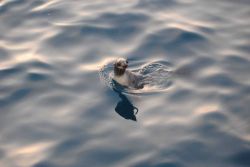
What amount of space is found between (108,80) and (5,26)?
12.5 ft

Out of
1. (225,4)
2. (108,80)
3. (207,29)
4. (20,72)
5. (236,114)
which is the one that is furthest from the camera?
(225,4)

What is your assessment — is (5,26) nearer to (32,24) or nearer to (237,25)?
(32,24)

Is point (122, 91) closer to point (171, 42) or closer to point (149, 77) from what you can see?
point (149, 77)

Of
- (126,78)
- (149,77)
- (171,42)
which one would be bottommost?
(126,78)

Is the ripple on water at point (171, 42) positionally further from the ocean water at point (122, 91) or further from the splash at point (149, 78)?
the splash at point (149, 78)

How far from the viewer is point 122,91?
31.4 ft

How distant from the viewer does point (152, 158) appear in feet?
26.4

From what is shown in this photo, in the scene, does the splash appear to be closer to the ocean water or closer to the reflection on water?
the ocean water

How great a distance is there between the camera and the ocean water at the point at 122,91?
8.28m

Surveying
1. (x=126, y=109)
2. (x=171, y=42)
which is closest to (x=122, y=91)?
(x=126, y=109)

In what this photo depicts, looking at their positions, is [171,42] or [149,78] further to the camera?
[171,42]

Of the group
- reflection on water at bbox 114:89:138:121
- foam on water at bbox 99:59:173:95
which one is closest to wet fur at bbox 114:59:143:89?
foam on water at bbox 99:59:173:95

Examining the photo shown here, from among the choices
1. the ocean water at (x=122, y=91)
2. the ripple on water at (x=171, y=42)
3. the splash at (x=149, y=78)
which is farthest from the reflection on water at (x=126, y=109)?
the ripple on water at (x=171, y=42)

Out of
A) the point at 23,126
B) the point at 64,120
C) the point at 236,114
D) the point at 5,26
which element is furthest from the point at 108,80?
the point at 5,26
